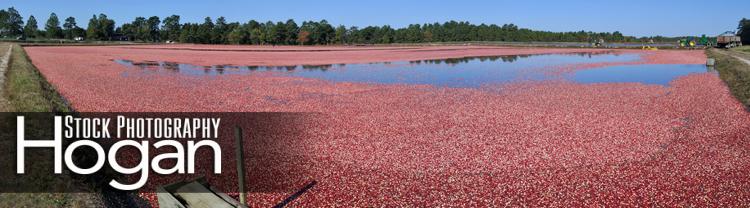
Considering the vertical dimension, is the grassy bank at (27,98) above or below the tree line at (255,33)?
below

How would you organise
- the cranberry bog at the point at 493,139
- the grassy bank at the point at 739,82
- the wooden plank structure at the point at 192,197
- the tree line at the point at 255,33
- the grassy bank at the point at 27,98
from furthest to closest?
the tree line at the point at 255,33
the grassy bank at the point at 739,82
the grassy bank at the point at 27,98
the cranberry bog at the point at 493,139
the wooden plank structure at the point at 192,197

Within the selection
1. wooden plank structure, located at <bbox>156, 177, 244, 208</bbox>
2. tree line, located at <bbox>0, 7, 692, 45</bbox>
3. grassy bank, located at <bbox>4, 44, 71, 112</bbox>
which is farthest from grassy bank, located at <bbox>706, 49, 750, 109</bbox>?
tree line, located at <bbox>0, 7, 692, 45</bbox>

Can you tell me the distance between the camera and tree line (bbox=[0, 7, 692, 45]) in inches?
5522

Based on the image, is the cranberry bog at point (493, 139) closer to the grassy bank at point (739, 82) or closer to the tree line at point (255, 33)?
the grassy bank at point (739, 82)

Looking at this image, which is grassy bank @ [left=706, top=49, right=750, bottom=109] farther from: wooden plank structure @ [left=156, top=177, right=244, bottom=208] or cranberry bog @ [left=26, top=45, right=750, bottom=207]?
wooden plank structure @ [left=156, top=177, right=244, bottom=208]

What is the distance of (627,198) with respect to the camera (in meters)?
8.55

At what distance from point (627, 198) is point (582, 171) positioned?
166cm

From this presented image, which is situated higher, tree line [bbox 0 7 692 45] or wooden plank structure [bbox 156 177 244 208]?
tree line [bbox 0 7 692 45]

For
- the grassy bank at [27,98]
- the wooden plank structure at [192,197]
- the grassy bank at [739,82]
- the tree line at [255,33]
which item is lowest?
the wooden plank structure at [192,197]

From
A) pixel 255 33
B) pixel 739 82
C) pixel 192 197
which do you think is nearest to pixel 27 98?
pixel 192 197

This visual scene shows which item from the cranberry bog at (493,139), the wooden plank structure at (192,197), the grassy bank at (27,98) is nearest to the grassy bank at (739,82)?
the cranberry bog at (493,139)

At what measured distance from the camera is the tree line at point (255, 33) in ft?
460

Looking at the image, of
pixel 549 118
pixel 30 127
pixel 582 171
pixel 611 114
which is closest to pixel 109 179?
pixel 30 127

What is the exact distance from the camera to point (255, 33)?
138625 mm
